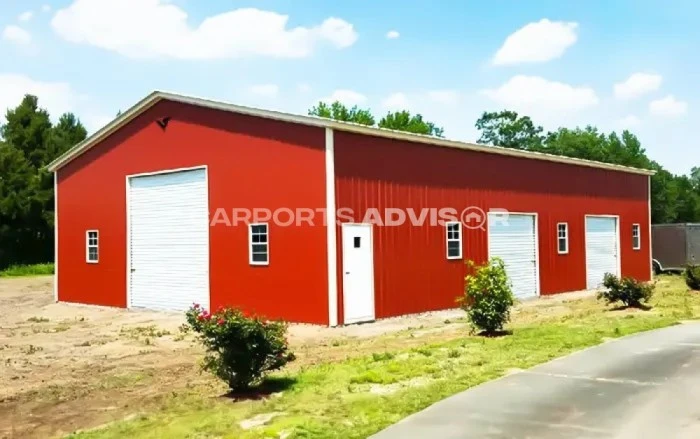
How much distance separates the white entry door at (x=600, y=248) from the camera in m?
25.8

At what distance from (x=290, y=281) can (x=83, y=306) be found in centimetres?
951

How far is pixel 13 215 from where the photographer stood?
45875 mm

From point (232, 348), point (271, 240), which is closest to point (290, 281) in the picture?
point (271, 240)

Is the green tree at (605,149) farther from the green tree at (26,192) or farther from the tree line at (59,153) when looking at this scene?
Answer: the green tree at (26,192)

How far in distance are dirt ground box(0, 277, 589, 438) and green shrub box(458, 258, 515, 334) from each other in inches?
33.2

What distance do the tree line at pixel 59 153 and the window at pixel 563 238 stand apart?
33422mm

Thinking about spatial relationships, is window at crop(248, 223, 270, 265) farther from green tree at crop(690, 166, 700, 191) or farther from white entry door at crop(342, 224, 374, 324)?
green tree at crop(690, 166, 700, 191)

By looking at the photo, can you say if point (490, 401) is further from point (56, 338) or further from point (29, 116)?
point (29, 116)

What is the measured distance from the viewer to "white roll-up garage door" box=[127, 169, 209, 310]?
1931cm

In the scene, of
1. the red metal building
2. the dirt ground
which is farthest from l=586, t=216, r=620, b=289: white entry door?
the dirt ground

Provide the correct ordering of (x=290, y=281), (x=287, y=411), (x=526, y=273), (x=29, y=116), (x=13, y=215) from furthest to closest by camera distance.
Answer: (x=29, y=116) < (x=13, y=215) < (x=526, y=273) < (x=290, y=281) < (x=287, y=411)

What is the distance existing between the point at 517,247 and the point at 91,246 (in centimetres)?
1392

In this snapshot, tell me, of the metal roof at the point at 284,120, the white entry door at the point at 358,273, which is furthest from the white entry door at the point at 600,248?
the white entry door at the point at 358,273

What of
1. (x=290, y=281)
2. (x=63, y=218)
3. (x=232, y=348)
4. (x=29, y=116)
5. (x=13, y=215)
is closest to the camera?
(x=232, y=348)
